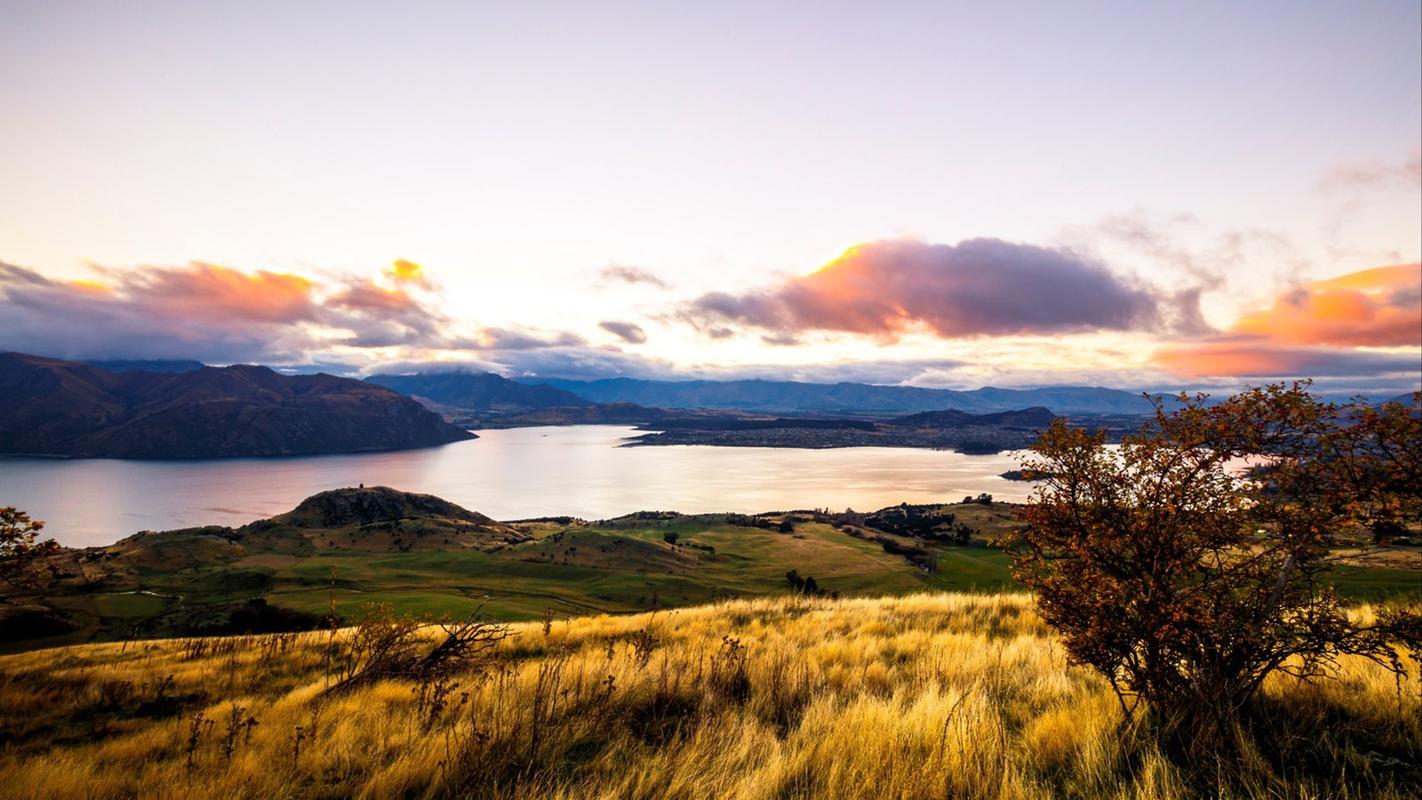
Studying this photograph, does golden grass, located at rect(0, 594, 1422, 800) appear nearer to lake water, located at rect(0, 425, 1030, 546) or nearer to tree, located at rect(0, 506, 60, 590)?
tree, located at rect(0, 506, 60, 590)

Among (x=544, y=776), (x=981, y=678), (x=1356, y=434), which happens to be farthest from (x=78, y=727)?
(x=1356, y=434)

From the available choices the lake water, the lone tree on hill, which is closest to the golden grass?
the lone tree on hill

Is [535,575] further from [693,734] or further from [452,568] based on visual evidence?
[693,734]

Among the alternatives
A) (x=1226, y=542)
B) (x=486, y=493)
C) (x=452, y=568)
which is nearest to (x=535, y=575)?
(x=452, y=568)

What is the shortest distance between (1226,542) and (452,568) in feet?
213

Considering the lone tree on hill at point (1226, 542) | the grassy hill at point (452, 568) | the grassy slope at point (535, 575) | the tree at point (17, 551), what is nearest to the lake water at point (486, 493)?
the grassy hill at point (452, 568)

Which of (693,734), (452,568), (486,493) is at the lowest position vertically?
(486,493)

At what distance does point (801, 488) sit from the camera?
16875cm

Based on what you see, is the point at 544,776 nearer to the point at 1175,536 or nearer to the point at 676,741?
the point at 676,741

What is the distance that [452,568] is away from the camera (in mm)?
59969

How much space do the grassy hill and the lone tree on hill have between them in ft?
87.4

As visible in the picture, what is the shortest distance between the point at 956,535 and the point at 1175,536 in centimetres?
9439

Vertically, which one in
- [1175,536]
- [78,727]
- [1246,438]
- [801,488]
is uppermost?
[1246,438]

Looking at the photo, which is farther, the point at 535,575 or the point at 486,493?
the point at 486,493
